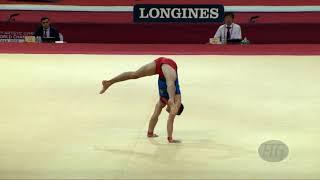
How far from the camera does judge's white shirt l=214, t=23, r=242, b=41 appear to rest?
1554 centimetres

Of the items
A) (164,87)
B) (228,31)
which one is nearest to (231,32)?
(228,31)

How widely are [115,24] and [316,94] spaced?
22.1 ft

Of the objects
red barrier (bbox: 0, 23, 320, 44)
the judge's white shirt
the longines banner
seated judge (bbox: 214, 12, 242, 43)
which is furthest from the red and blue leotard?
the longines banner

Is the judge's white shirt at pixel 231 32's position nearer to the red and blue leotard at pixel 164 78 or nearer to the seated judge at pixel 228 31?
the seated judge at pixel 228 31

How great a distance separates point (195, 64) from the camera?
14.1 m

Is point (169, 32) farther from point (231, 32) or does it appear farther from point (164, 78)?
point (164, 78)

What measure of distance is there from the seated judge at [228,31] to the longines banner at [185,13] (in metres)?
0.95

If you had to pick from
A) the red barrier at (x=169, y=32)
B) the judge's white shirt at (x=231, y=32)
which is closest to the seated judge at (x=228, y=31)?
the judge's white shirt at (x=231, y=32)

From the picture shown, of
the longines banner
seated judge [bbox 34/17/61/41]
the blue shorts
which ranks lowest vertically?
the blue shorts

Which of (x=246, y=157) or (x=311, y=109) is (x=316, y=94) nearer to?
(x=311, y=109)

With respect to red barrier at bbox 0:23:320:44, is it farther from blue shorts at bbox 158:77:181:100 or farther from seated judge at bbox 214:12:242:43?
blue shorts at bbox 158:77:181:100

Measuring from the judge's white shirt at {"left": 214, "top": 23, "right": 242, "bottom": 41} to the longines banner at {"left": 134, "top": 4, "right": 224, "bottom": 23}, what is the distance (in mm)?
949

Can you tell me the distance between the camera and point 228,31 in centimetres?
1569

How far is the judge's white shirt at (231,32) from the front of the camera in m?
15.5
